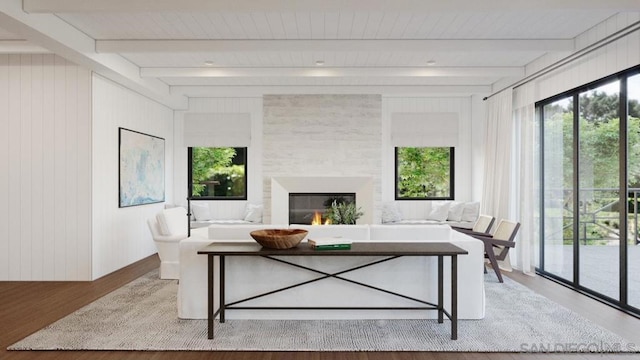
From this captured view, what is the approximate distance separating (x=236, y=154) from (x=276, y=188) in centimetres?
137

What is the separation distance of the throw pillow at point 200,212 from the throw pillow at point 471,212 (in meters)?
4.64

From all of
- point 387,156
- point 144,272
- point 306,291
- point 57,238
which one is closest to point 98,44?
point 57,238

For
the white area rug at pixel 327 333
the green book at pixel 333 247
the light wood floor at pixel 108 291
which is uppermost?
the green book at pixel 333 247

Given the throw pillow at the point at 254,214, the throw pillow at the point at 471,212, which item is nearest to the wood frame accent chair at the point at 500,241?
the throw pillow at the point at 471,212

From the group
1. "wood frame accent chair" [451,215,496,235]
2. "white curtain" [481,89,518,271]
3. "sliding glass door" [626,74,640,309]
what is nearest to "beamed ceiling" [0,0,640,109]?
"white curtain" [481,89,518,271]

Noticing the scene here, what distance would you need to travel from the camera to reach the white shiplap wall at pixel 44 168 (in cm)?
501

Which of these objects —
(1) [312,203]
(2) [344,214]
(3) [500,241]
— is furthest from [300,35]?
(1) [312,203]

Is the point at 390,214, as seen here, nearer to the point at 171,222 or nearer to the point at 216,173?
the point at 216,173

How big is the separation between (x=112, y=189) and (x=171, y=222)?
0.97 m

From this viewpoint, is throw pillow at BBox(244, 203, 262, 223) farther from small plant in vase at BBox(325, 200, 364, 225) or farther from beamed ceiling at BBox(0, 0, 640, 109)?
beamed ceiling at BBox(0, 0, 640, 109)

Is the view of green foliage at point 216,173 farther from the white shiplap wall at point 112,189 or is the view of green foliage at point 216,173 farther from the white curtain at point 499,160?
the white curtain at point 499,160

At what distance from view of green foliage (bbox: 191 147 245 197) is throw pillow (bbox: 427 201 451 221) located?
3.62 meters

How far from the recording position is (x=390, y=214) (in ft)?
24.9

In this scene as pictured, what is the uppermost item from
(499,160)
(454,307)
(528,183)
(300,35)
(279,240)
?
(300,35)
